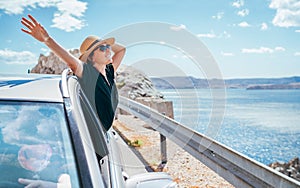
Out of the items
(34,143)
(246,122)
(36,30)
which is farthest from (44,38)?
(246,122)

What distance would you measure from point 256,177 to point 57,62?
24997 millimetres

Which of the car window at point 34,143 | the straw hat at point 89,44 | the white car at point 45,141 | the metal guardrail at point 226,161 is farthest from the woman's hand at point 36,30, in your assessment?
the metal guardrail at point 226,161

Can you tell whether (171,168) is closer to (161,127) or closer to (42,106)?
(161,127)

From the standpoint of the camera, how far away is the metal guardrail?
270cm

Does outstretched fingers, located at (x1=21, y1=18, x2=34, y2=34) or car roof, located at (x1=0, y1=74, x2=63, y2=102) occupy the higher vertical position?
outstretched fingers, located at (x1=21, y1=18, x2=34, y2=34)

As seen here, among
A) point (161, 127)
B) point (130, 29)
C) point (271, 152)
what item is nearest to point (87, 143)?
point (130, 29)

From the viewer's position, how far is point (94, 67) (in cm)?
334

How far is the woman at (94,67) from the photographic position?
2908 millimetres

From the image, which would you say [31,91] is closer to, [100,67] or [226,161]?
[100,67]

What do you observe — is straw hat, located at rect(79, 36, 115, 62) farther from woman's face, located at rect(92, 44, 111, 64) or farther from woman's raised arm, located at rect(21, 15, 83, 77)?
woman's raised arm, located at rect(21, 15, 83, 77)

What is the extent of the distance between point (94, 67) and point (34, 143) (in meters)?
1.69

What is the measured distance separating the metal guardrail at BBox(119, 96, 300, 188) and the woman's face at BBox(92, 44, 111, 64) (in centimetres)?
161

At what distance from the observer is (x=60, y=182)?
156cm

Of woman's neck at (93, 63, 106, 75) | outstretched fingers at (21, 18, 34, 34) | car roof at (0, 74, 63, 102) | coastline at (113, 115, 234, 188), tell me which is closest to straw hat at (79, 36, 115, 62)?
woman's neck at (93, 63, 106, 75)
